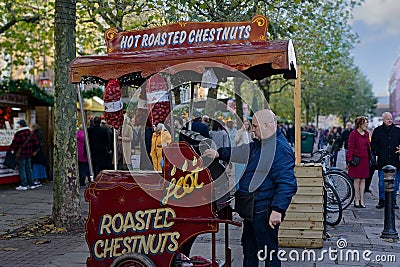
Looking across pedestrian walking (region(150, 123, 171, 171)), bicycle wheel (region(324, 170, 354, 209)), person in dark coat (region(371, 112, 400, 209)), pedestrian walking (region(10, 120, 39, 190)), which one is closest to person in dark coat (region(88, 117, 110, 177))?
pedestrian walking (region(10, 120, 39, 190))

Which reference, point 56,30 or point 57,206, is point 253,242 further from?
point 56,30

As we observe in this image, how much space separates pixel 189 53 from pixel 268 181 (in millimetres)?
1421

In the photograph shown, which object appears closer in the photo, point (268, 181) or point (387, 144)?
point (268, 181)

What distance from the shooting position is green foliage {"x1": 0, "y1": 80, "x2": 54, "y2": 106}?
1439cm

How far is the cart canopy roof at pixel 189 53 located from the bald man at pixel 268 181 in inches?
22.1

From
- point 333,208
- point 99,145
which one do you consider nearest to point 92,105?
point 99,145

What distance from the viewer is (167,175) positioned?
16.2 feet

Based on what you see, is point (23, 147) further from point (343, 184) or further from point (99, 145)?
point (343, 184)

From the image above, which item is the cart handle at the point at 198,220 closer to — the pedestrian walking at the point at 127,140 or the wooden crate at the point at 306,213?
the pedestrian walking at the point at 127,140

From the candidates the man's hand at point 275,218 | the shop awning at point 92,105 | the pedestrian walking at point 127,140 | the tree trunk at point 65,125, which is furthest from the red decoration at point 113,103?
the shop awning at point 92,105

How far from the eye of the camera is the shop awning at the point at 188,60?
4754mm

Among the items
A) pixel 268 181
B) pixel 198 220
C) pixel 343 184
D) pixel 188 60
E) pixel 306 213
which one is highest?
pixel 188 60

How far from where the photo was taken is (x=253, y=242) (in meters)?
5.21

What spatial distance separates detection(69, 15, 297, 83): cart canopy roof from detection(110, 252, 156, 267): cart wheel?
68.2 inches
